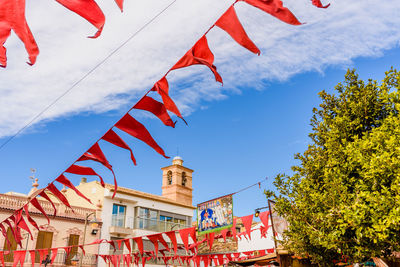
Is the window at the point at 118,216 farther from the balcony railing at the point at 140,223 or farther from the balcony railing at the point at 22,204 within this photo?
the balcony railing at the point at 22,204

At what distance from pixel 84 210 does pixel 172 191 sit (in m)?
12.4

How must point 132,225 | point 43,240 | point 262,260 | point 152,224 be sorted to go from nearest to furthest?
1. point 262,260
2. point 43,240
3. point 132,225
4. point 152,224

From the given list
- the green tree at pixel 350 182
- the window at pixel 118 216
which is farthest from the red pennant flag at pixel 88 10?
the window at pixel 118 216

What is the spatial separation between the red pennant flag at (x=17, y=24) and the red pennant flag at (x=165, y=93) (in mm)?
1792

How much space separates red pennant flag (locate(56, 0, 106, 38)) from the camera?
7.00 feet

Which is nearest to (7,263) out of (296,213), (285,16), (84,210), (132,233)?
(84,210)

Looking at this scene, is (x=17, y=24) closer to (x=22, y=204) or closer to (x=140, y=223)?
(x=22, y=204)

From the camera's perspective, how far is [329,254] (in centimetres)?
958

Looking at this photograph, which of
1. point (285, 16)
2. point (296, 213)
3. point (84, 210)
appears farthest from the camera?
point (84, 210)

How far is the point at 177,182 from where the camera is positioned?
37375 millimetres

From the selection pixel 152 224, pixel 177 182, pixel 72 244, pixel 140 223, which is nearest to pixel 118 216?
pixel 140 223

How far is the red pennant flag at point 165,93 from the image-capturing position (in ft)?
12.2

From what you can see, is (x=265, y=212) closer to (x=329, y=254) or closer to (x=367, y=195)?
(x=329, y=254)

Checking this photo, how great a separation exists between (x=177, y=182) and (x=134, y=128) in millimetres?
33525
